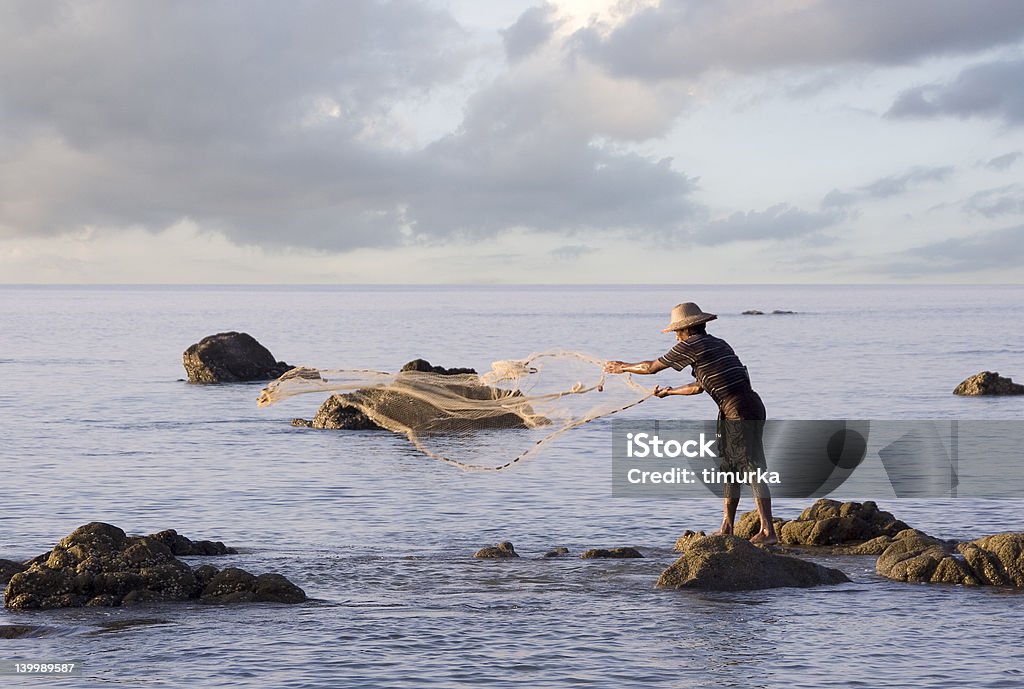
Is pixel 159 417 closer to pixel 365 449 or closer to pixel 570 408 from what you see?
pixel 365 449

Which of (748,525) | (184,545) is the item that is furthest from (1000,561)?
(184,545)

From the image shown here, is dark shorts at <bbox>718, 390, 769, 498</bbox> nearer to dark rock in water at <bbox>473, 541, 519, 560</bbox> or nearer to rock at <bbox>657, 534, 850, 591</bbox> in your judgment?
rock at <bbox>657, 534, 850, 591</bbox>

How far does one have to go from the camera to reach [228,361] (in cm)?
4822

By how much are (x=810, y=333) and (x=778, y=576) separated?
81931 mm

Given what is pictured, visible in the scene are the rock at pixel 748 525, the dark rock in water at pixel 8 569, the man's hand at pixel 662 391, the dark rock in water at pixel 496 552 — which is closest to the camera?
the dark rock in water at pixel 8 569

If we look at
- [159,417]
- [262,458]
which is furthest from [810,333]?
[262,458]

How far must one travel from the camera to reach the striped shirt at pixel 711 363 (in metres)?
16.0

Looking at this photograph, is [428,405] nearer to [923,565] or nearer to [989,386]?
[923,565]

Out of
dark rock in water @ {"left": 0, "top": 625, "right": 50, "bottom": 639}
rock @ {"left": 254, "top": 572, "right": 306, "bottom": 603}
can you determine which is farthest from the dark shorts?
dark rock in water @ {"left": 0, "top": 625, "right": 50, "bottom": 639}

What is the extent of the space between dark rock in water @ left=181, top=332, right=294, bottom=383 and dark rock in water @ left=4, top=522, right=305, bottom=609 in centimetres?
3352

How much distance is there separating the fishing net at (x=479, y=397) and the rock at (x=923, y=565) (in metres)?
3.60

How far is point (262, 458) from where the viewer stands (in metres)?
27.9

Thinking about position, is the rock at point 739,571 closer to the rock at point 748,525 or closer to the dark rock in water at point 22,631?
the rock at point 748,525

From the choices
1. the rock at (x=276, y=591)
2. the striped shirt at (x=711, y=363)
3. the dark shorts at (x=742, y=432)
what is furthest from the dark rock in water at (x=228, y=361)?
the rock at (x=276, y=591)
